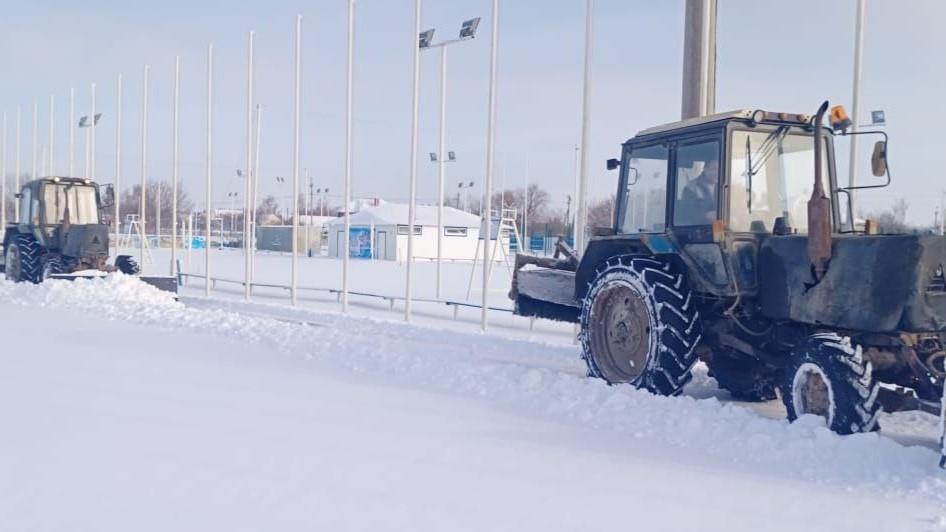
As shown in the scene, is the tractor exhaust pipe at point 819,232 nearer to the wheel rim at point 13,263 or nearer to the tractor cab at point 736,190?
the tractor cab at point 736,190

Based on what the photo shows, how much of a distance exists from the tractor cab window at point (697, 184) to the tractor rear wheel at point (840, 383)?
5.80ft

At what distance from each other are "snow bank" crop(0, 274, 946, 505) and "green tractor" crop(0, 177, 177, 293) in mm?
7197

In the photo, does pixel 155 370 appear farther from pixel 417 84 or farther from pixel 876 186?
pixel 417 84

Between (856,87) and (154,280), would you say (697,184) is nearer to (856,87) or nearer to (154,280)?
(856,87)

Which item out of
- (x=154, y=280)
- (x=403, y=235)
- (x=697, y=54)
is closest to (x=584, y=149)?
(x=697, y=54)

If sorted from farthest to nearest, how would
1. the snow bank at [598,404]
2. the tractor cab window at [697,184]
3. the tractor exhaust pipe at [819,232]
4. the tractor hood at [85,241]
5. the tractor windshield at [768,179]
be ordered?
the tractor hood at [85,241] < the tractor cab window at [697,184] < the tractor windshield at [768,179] < the tractor exhaust pipe at [819,232] < the snow bank at [598,404]

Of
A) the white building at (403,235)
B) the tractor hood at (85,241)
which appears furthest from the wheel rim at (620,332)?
the white building at (403,235)

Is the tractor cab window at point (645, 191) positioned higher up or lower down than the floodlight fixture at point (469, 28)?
lower down

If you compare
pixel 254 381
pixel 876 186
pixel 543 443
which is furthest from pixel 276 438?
pixel 876 186

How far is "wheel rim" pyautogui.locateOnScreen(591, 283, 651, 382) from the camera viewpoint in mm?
8695

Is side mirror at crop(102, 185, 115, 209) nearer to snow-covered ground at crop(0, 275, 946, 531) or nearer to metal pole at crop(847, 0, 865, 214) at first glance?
snow-covered ground at crop(0, 275, 946, 531)

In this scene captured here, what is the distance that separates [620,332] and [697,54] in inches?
220

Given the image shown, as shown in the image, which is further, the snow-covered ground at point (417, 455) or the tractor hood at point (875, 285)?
the tractor hood at point (875, 285)

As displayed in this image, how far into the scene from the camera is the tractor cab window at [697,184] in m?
8.20
